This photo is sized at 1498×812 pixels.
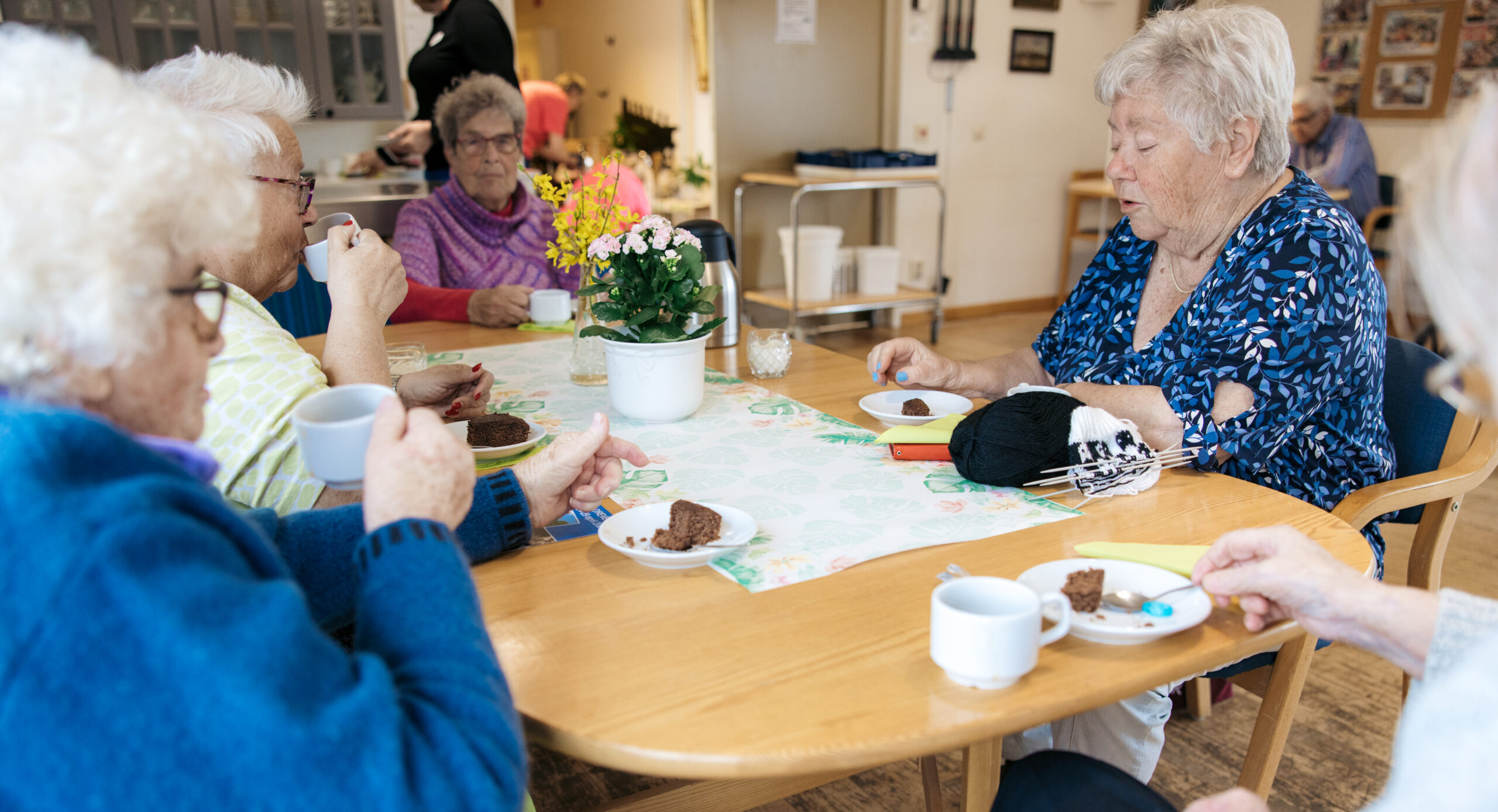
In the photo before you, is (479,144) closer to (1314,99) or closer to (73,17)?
(73,17)

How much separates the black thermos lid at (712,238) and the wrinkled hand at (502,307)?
0.50 metres

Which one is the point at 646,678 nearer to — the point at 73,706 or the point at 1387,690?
the point at 73,706

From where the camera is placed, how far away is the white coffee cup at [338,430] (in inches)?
34.5

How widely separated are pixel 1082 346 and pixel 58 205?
1585 millimetres

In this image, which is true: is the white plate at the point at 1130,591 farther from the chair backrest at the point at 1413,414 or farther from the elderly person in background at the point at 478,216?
the elderly person in background at the point at 478,216

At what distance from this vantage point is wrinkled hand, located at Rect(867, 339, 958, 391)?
1.71m

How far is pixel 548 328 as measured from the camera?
2289 millimetres

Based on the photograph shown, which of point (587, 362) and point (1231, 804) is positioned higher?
point (587, 362)

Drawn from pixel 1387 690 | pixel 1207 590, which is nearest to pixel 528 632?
pixel 1207 590

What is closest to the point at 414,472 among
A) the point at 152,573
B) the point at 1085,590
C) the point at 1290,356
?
the point at 152,573

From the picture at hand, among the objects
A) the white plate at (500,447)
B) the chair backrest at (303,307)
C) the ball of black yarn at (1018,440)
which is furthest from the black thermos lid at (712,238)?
the chair backrest at (303,307)

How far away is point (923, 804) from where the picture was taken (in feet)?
5.92

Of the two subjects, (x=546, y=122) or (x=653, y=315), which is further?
(x=546, y=122)

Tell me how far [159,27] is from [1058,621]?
4789 mm
